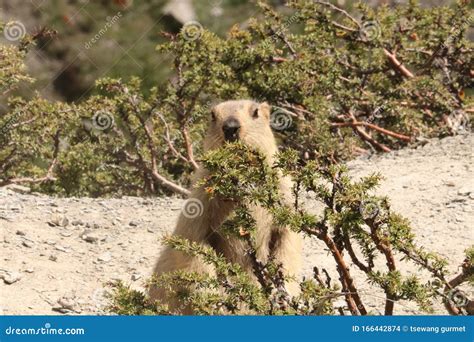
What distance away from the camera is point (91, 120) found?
11.9m

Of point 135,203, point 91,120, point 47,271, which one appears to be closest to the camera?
point 47,271

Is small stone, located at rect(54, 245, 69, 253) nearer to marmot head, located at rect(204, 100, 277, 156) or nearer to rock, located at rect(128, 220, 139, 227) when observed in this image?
rock, located at rect(128, 220, 139, 227)

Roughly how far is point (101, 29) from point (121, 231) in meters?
10.7

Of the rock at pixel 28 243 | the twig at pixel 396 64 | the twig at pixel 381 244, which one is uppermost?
the twig at pixel 396 64

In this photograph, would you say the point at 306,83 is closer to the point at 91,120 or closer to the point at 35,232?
the point at 91,120

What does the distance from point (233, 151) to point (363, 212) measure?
97 centimetres

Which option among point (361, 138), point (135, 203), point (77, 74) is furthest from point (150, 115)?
point (77, 74)

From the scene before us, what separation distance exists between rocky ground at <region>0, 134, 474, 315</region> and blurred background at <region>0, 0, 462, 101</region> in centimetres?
941

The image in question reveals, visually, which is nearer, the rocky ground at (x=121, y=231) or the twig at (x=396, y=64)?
the rocky ground at (x=121, y=231)

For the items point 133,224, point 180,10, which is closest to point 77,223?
point 133,224

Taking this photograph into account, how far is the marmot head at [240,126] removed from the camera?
768cm

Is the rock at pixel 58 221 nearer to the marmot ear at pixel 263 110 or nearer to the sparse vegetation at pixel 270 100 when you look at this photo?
the sparse vegetation at pixel 270 100

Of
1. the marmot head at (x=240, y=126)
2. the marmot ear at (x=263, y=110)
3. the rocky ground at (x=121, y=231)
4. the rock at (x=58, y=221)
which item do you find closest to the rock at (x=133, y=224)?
the rocky ground at (x=121, y=231)

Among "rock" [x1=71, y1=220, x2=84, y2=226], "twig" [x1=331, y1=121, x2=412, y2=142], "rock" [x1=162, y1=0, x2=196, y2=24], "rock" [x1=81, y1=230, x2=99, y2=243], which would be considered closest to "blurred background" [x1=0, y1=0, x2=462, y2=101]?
"rock" [x1=162, y1=0, x2=196, y2=24]
